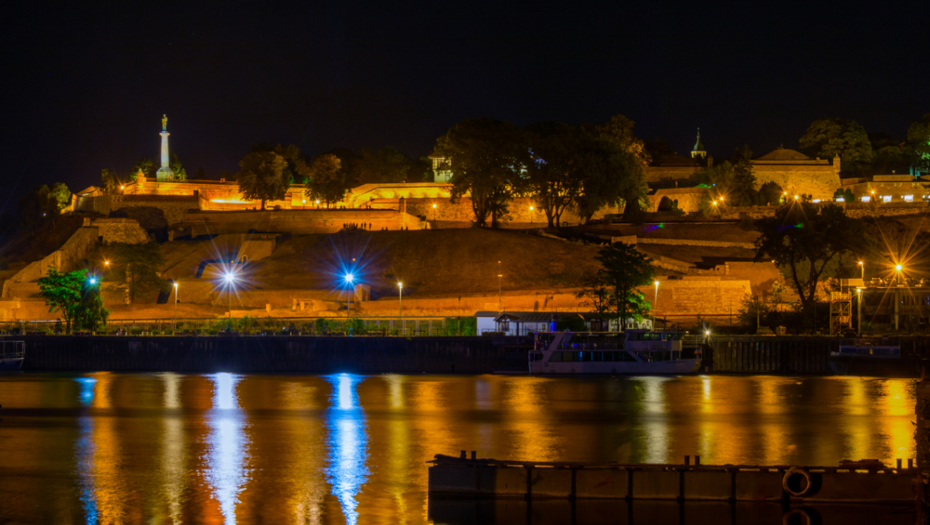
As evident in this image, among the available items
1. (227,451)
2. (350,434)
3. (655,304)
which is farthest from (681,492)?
(655,304)

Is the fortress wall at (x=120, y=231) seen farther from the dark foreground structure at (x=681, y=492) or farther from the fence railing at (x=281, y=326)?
the dark foreground structure at (x=681, y=492)

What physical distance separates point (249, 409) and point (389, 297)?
2773 cm

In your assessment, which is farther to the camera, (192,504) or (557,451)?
(557,451)

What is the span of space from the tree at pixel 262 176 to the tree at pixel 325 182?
123 inches

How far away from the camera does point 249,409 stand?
3719cm

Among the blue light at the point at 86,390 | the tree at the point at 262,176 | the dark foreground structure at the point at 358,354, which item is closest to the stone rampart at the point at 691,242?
the dark foreground structure at the point at 358,354

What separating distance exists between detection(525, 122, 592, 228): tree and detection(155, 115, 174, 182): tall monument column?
3871cm

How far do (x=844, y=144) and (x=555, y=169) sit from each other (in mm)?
45351

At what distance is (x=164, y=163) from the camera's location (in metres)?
99.2

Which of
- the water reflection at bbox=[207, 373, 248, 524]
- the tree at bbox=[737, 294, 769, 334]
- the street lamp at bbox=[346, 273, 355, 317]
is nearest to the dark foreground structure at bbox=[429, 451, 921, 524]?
the water reflection at bbox=[207, 373, 248, 524]

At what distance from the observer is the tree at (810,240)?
Result: 58.7m

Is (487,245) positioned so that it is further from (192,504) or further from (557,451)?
(192,504)

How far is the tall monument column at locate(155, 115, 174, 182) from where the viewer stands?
97.0m

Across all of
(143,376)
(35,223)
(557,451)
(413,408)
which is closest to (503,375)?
(413,408)
